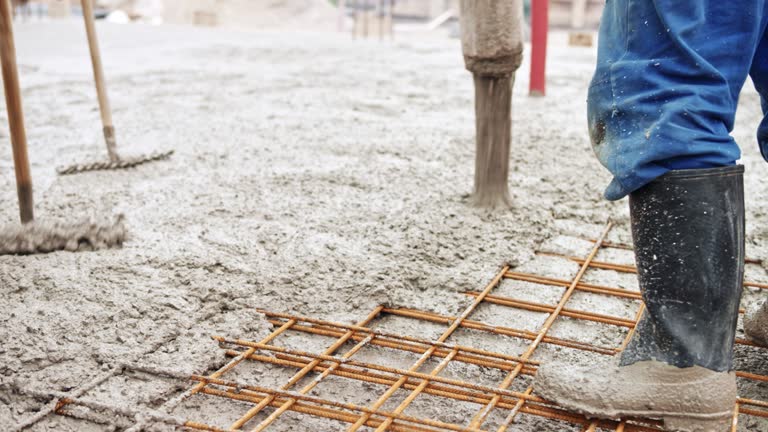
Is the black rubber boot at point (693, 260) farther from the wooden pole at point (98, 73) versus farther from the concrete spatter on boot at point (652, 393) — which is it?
the wooden pole at point (98, 73)

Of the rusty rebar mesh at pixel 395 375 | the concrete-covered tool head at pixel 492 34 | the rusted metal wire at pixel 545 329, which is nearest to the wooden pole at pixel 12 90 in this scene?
the rusty rebar mesh at pixel 395 375

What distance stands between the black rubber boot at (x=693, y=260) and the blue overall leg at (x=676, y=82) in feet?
0.11

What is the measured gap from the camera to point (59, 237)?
2006mm

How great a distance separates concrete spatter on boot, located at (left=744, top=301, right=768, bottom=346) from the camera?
4.99 ft

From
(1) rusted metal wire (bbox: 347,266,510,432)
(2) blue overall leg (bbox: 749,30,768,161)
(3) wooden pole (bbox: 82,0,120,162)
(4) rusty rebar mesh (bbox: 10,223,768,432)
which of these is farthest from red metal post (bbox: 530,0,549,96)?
(2) blue overall leg (bbox: 749,30,768,161)

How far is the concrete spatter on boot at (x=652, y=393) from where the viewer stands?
4.05 feet

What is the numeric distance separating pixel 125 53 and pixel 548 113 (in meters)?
5.17

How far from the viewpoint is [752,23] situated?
3.82 feet

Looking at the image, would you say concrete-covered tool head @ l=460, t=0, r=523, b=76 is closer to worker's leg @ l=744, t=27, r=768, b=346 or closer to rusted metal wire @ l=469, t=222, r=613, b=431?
rusted metal wire @ l=469, t=222, r=613, b=431

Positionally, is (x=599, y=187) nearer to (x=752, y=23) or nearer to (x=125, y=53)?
(x=752, y=23)

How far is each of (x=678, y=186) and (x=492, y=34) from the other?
42.5 inches

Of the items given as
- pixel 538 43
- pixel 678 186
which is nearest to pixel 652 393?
pixel 678 186

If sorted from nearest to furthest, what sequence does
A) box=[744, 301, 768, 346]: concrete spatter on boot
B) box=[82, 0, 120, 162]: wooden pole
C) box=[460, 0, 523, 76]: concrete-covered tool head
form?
box=[744, 301, 768, 346]: concrete spatter on boot
box=[460, 0, 523, 76]: concrete-covered tool head
box=[82, 0, 120, 162]: wooden pole

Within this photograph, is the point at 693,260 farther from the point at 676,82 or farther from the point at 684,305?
the point at 676,82
